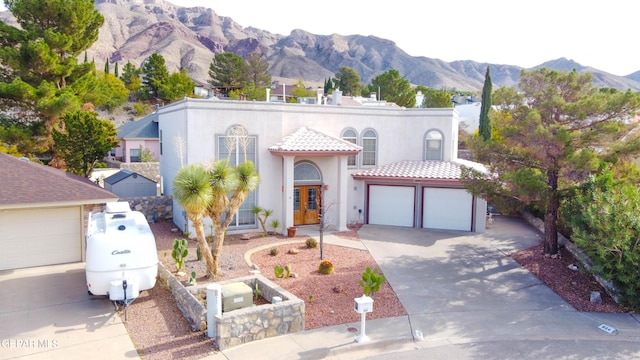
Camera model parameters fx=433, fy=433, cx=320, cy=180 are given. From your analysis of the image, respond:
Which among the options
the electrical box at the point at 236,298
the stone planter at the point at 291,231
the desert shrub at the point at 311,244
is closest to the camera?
the electrical box at the point at 236,298

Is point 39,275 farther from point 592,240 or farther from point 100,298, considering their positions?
point 592,240

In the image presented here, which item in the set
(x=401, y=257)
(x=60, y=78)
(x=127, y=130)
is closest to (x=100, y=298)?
(x=401, y=257)

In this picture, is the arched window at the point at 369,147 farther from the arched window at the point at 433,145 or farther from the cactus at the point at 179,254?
the cactus at the point at 179,254

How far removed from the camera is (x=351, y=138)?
69.8 ft

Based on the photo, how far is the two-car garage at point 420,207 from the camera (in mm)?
20219

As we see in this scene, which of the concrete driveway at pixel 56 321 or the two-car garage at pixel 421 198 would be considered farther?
the two-car garage at pixel 421 198

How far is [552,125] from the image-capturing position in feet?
45.4

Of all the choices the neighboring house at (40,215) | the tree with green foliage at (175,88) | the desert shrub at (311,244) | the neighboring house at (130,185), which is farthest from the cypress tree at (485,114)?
the tree with green foliage at (175,88)

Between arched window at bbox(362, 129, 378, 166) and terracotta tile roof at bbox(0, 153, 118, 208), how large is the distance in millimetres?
11844

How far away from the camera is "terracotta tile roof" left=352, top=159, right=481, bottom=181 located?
782 inches

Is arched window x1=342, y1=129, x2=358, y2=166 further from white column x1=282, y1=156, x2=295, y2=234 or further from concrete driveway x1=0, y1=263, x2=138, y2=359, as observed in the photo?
concrete driveway x1=0, y1=263, x2=138, y2=359

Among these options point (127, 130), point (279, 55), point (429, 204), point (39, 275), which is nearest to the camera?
point (39, 275)

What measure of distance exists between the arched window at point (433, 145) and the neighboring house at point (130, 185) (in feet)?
47.1

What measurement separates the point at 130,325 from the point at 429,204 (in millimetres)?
14571
